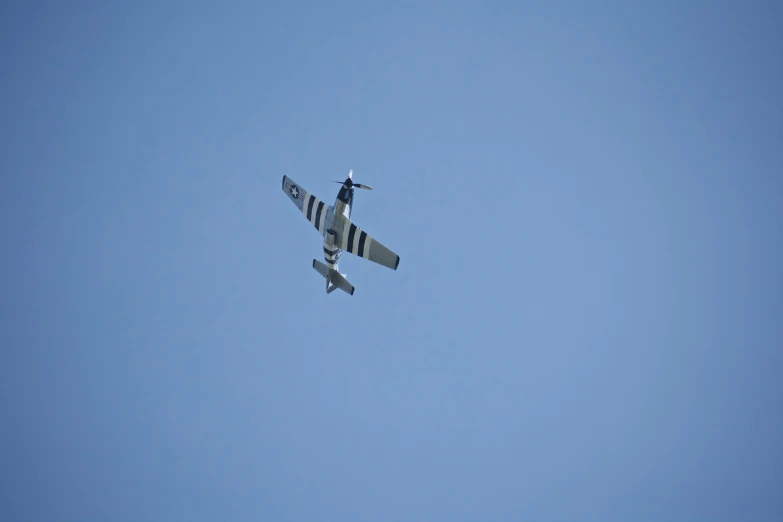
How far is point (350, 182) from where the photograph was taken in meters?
27.2

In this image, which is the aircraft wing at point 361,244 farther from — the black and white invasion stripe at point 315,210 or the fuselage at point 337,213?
the black and white invasion stripe at point 315,210

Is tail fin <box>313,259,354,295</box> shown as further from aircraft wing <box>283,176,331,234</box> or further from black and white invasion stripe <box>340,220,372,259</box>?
black and white invasion stripe <box>340,220,372,259</box>

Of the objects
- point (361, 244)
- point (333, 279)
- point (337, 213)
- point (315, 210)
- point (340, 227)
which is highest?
point (315, 210)

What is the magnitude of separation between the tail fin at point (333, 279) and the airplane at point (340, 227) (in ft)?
3.62

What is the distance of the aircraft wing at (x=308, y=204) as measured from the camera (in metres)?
29.1

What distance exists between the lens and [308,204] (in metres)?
30.0

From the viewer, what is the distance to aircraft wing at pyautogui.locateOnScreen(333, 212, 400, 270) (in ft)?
88.4

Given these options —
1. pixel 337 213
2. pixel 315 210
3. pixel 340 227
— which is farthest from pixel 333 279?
pixel 337 213

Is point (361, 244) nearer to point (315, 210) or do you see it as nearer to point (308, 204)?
point (315, 210)

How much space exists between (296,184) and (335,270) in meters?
5.24

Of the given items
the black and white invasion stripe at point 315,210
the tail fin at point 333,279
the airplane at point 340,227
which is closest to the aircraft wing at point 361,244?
the airplane at point 340,227

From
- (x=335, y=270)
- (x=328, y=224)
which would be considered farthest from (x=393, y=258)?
(x=335, y=270)

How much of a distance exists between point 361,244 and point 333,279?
235 inches

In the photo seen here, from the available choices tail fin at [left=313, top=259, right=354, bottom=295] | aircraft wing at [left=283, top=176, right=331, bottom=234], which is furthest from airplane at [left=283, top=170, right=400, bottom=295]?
tail fin at [left=313, top=259, right=354, bottom=295]
